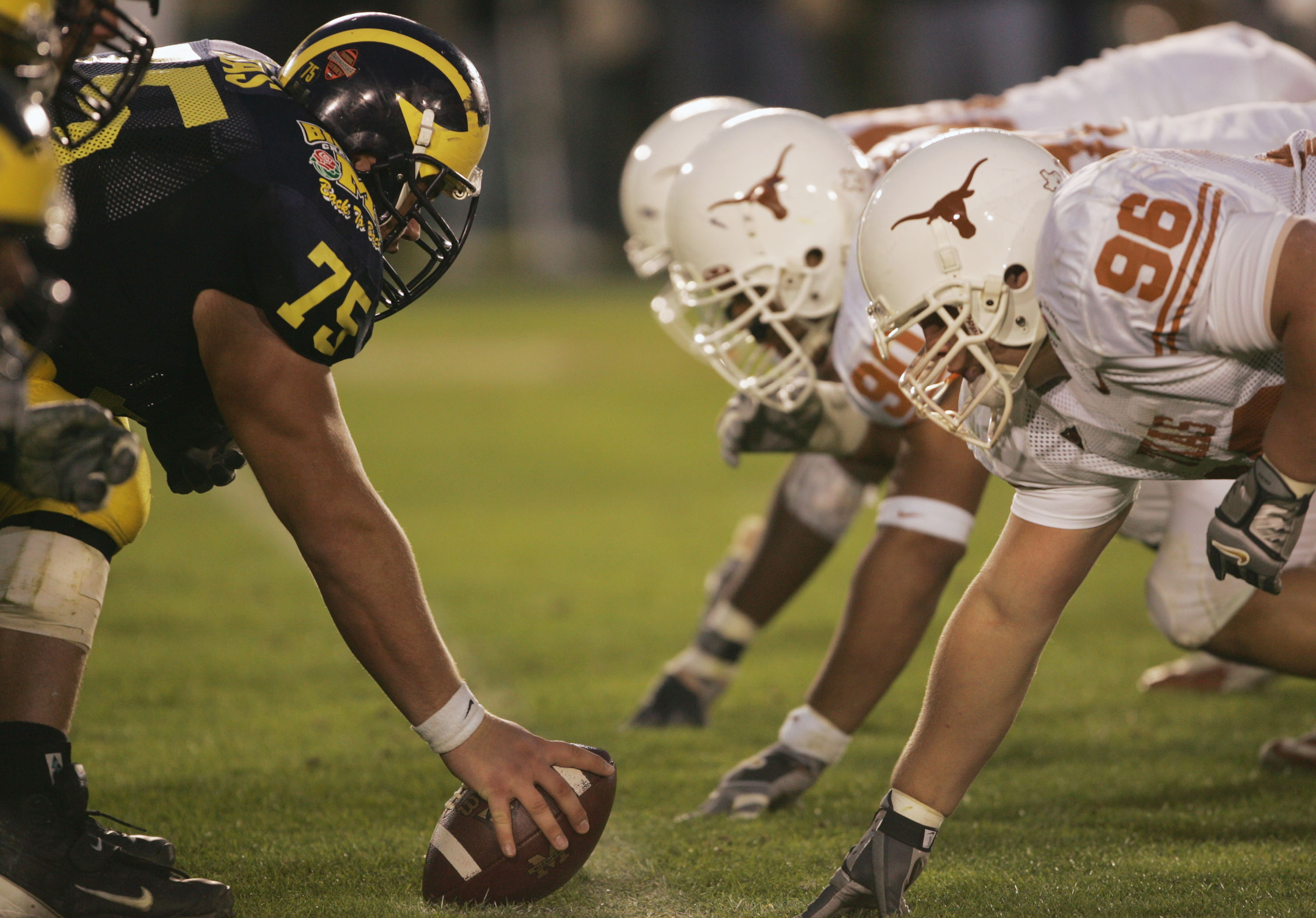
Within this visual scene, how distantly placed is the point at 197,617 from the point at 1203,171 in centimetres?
380

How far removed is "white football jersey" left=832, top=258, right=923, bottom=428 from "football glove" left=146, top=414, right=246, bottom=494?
1.27 m

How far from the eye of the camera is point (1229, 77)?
457cm

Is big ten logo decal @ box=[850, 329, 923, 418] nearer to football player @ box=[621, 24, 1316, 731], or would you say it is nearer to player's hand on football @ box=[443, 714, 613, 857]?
football player @ box=[621, 24, 1316, 731]

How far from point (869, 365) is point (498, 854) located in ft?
4.18

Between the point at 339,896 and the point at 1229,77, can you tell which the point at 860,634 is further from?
the point at 1229,77

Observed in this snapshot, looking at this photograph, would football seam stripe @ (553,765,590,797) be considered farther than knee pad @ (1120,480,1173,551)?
No

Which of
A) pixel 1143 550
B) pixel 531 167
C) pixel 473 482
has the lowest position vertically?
pixel 531 167

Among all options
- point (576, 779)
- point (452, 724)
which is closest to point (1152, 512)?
point (576, 779)

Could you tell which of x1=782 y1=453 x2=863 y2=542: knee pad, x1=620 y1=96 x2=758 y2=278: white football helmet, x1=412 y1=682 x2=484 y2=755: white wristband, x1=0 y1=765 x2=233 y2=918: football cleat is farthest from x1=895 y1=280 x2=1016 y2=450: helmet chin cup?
x1=620 y1=96 x2=758 y2=278: white football helmet

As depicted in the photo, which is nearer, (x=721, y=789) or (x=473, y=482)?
(x=721, y=789)

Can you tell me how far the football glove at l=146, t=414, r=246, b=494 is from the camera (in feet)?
9.15

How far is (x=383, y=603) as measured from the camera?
7.75ft

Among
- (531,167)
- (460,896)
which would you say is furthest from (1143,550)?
(531,167)

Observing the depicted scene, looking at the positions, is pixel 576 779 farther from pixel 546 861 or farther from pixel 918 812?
pixel 918 812
